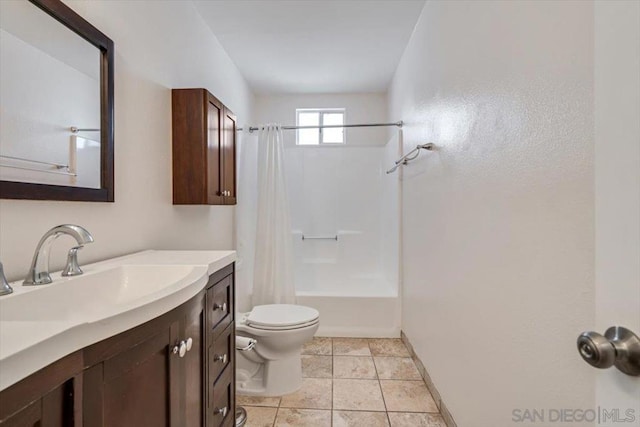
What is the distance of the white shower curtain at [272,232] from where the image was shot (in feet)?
8.45

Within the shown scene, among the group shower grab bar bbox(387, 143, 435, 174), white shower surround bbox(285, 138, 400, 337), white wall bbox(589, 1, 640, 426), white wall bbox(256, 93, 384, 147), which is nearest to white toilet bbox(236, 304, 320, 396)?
shower grab bar bbox(387, 143, 435, 174)

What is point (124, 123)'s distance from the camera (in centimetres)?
132

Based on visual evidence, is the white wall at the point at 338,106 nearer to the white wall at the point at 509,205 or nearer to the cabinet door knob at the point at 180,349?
the white wall at the point at 509,205

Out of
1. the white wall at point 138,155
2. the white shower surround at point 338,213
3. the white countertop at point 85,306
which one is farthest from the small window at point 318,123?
the white countertop at point 85,306

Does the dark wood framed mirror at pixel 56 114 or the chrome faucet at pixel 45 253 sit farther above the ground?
the dark wood framed mirror at pixel 56 114

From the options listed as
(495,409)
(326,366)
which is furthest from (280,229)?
(495,409)

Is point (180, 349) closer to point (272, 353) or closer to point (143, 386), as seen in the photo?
point (143, 386)

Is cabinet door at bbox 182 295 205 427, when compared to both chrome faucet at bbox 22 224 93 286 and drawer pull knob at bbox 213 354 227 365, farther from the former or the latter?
chrome faucet at bbox 22 224 93 286

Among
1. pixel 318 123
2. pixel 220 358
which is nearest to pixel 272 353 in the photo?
pixel 220 358

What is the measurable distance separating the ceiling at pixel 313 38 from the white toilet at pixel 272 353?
2.01m

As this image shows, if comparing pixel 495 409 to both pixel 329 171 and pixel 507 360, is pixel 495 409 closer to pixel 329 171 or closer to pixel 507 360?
pixel 507 360

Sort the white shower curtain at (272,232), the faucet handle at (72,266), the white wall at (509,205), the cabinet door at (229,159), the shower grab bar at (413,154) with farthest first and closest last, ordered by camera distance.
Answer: the white shower curtain at (272,232) < the cabinet door at (229,159) < the shower grab bar at (413,154) < the faucet handle at (72,266) < the white wall at (509,205)

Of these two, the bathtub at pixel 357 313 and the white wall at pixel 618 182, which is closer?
the white wall at pixel 618 182

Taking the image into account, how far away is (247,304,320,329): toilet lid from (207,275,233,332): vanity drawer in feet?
1.58
